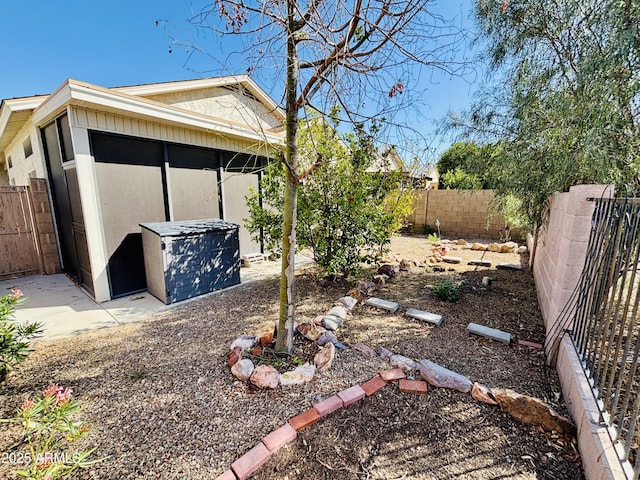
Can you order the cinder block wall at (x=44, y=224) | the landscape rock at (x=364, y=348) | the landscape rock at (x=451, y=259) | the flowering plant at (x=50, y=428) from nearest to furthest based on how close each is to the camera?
1. the flowering plant at (x=50, y=428)
2. the landscape rock at (x=364, y=348)
3. the cinder block wall at (x=44, y=224)
4. the landscape rock at (x=451, y=259)

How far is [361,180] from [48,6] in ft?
17.2

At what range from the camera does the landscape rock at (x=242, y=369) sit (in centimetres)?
237

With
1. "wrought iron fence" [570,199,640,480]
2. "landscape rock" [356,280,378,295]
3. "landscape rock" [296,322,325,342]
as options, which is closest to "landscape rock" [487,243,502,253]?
"landscape rock" [356,280,378,295]

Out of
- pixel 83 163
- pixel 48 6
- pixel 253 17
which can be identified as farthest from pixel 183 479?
pixel 48 6

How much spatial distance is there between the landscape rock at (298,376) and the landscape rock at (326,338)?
1.37 ft

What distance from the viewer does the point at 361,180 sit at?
4371 millimetres

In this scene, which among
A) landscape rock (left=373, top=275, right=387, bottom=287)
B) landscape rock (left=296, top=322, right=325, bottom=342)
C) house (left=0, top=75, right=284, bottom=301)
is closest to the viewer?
landscape rock (left=296, top=322, right=325, bottom=342)

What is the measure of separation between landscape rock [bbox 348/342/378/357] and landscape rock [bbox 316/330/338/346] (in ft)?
0.59

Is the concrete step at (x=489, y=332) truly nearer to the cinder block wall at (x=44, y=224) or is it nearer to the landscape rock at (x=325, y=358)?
the landscape rock at (x=325, y=358)

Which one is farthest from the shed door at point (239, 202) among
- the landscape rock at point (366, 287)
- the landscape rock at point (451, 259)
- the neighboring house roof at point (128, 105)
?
the landscape rock at point (451, 259)

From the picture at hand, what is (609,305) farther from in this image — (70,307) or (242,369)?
(70,307)

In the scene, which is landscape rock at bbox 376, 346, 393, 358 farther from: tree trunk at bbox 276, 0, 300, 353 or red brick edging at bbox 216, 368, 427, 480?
tree trunk at bbox 276, 0, 300, 353

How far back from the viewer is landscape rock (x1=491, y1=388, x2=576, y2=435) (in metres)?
1.87

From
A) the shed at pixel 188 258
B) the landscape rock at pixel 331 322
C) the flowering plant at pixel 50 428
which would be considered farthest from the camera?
the shed at pixel 188 258
